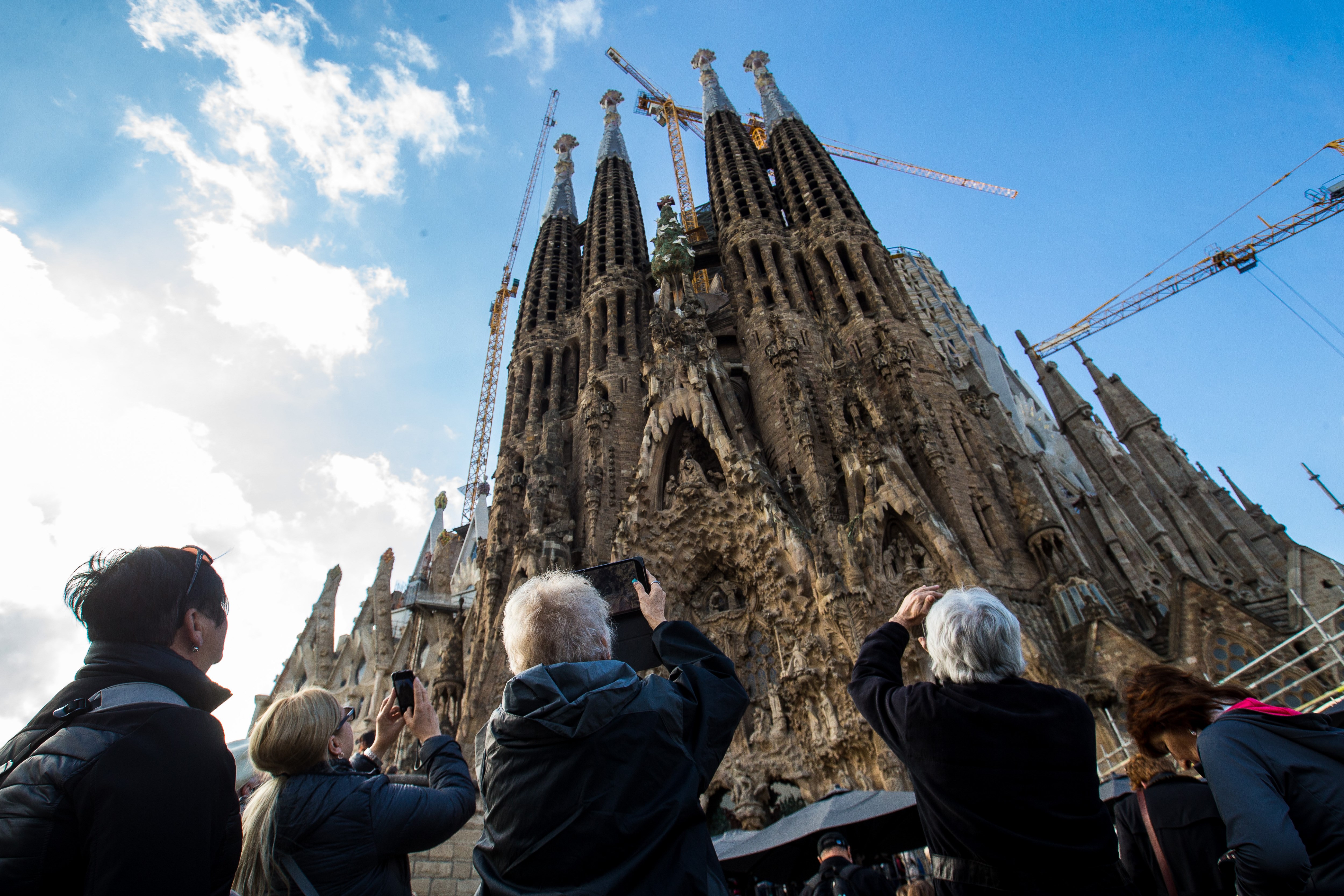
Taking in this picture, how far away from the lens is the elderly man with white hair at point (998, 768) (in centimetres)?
191

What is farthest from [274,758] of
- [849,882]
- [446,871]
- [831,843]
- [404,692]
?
[446,871]

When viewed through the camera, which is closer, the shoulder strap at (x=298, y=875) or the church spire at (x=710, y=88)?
the shoulder strap at (x=298, y=875)

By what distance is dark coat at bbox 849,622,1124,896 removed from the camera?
6.23 feet

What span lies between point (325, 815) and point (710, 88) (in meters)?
35.1

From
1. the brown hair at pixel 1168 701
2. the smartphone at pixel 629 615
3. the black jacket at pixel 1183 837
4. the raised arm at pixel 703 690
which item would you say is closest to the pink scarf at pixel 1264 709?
the brown hair at pixel 1168 701

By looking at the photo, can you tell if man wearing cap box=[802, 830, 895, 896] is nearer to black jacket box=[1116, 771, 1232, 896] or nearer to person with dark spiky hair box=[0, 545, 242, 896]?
black jacket box=[1116, 771, 1232, 896]

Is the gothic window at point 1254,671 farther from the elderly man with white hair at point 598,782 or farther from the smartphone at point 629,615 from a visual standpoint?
the elderly man with white hair at point 598,782

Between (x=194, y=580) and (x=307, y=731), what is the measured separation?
61 cm

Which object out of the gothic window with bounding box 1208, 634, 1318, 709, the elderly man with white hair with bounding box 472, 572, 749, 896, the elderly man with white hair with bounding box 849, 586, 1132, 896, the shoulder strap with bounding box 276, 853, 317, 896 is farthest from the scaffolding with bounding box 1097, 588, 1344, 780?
the shoulder strap with bounding box 276, 853, 317, 896

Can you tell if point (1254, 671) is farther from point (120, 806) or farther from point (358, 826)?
point (120, 806)

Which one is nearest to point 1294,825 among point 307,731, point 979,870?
point 979,870

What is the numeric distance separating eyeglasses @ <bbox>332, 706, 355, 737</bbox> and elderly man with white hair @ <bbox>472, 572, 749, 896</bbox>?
63 cm

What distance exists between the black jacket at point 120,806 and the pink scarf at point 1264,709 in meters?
2.63

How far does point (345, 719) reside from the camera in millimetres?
2416
